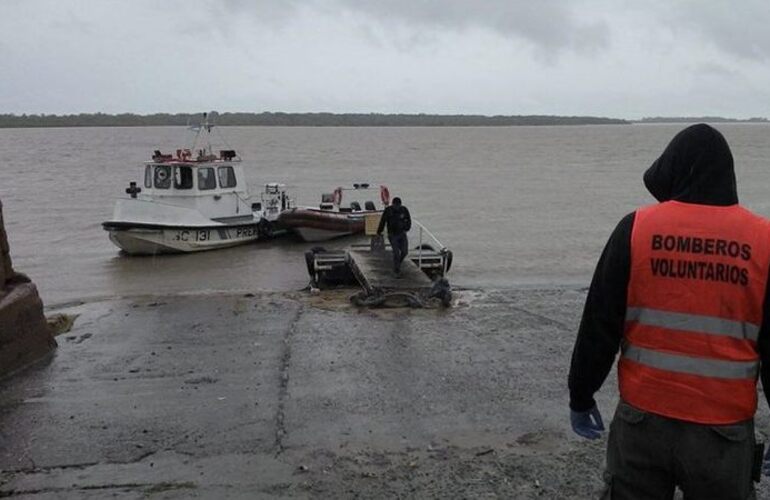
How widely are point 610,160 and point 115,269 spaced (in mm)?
59304

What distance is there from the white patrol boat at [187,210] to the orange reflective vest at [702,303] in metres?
18.0

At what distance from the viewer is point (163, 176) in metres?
20.6

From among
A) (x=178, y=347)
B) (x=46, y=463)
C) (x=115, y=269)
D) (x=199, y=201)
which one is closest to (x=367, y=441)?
(x=46, y=463)

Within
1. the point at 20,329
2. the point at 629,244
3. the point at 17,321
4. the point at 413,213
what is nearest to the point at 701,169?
the point at 629,244

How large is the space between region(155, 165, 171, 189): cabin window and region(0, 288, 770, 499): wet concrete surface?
10.4 metres

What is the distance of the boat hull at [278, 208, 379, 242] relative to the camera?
21.6m

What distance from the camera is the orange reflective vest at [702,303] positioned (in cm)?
277

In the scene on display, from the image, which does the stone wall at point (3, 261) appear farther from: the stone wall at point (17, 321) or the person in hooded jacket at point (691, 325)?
the person in hooded jacket at point (691, 325)

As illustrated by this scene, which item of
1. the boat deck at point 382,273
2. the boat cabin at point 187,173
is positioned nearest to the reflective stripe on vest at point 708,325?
the boat deck at point 382,273

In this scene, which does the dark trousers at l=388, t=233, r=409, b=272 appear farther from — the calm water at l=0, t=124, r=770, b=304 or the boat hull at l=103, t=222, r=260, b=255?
the boat hull at l=103, t=222, r=260, b=255

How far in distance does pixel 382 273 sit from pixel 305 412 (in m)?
6.70

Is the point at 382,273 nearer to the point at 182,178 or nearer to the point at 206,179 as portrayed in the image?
the point at 206,179

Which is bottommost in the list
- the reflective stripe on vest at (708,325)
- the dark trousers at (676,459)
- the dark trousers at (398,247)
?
the dark trousers at (398,247)

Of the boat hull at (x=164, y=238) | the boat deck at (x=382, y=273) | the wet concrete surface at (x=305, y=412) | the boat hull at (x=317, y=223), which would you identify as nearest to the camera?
the wet concrete surface at (x=305, y=412)
